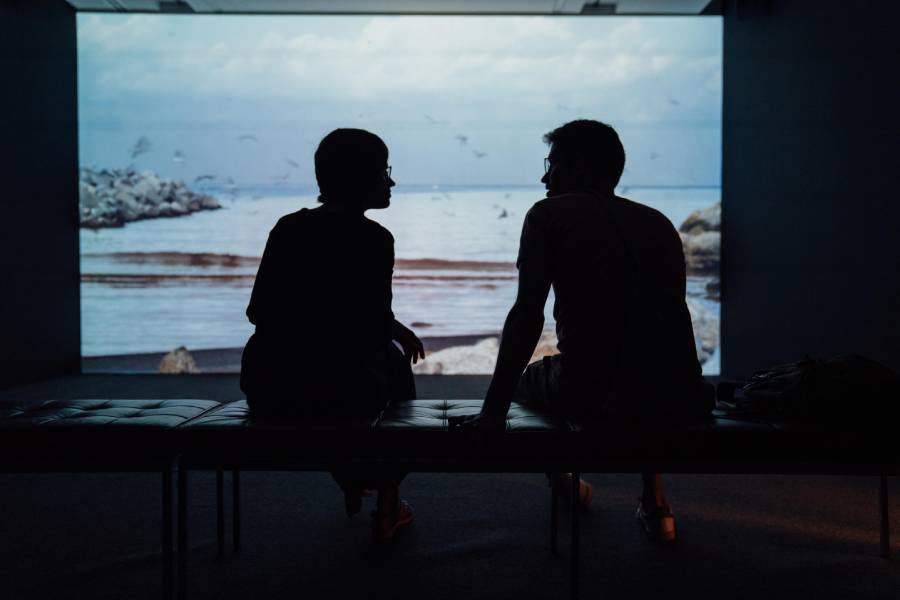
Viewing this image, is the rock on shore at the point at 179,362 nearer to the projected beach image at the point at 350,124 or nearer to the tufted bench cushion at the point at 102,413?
the projected beach image at the point at 350,124

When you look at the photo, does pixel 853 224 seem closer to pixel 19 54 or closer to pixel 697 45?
pixel 697 45

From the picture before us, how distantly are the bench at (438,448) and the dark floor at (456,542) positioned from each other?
0.28m

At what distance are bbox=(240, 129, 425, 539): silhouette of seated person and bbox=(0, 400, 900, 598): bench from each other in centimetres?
10

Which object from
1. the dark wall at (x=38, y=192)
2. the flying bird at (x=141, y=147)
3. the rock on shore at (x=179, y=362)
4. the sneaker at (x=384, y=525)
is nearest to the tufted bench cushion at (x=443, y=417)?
the sneaker at (x=384, y=525)

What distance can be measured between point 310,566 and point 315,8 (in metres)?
4.37

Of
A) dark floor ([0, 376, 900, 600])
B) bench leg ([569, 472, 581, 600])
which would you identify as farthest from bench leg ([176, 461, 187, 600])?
bench leg ([569, 472, 581, 600])

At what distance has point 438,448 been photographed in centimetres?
137

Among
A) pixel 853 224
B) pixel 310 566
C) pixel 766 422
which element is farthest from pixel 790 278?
pixel 310 566

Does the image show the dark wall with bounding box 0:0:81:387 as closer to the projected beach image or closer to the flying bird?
the projected beach image

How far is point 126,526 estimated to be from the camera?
6.41 feet

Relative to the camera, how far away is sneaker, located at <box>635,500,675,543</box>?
6.01 feet

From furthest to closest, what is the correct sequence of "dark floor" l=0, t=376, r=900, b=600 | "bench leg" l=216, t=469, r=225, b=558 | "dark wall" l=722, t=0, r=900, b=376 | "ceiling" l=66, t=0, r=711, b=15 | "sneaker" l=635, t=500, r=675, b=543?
"ceiling" l=66, t=0, r=711, b=15 → "dark wall" l=722, t=0, r=900, b=376 → "sneaker" l=635, t=500, r=675, b=543 → "bench leg" l=216, t=469, r=225, b=558 → "dark floor" l=0, t=376, r=900, b=600

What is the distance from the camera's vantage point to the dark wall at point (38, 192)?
441cm

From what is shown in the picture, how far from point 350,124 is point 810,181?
3.09m
